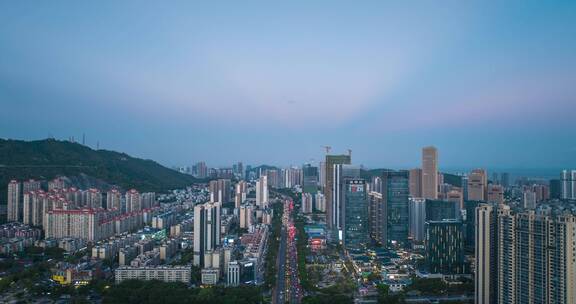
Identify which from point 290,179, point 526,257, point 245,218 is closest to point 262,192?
point 245,218

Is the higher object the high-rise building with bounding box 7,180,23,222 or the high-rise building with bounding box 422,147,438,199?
the high-rise building with bounding box 422,147,438,199

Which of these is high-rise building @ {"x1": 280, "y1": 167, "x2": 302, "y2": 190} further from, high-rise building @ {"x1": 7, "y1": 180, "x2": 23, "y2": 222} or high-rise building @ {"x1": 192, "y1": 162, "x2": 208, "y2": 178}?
high-rise building @ {"x1": 7, "y1": 180, "x2": 23, "y2": 222}

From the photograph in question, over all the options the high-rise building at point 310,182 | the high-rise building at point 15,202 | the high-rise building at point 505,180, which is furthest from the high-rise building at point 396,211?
the high-rise building at point 310,182

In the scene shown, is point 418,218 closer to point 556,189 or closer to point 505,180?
point 556,189

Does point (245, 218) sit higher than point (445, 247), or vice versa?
point (445, 247)

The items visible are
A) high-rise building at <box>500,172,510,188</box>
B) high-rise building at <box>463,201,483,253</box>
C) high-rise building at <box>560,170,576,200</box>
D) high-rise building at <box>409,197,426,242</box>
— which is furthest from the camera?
high-rise building at <box>500,172,510,188</box>

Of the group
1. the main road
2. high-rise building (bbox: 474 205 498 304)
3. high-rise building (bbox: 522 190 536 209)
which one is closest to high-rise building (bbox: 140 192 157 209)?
the main road

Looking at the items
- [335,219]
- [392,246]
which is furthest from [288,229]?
[392,246]

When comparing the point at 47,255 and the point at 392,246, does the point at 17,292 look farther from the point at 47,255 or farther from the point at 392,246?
the point at 392,246
